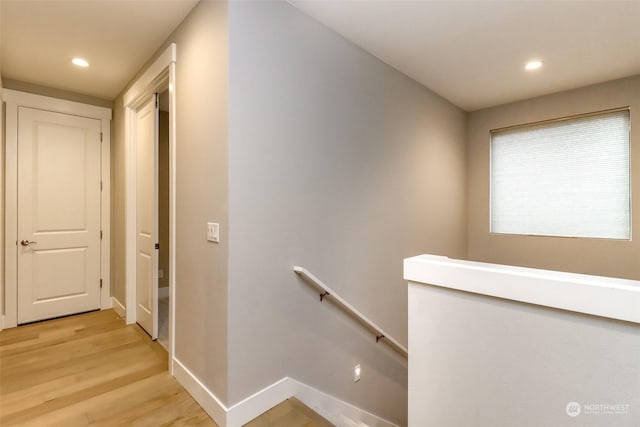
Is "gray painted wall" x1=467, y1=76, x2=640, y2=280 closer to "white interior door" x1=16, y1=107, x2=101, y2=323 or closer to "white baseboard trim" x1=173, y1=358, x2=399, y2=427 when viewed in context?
"white baseboard trim" x1=173, y1=358, x2=399, y2=427

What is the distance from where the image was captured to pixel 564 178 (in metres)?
3.54

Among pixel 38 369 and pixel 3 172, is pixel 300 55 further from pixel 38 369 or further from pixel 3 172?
pixel 3 172

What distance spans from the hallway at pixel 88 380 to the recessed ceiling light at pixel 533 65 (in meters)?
3.94

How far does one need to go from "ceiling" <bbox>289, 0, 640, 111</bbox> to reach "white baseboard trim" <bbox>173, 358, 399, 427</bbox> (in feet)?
8.37

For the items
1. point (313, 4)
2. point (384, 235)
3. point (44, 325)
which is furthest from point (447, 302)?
point (44, 325)

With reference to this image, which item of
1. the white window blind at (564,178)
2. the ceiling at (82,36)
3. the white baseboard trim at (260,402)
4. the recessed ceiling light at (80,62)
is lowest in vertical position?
the white baseboard trim at (260,402)

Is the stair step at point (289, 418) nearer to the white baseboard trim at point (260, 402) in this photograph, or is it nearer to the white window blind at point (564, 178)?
the white baseboard trim at point (260, 402)

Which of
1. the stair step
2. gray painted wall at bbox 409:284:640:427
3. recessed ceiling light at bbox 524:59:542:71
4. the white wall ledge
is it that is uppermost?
recessed ceiling light at bbox 524:59:542:71

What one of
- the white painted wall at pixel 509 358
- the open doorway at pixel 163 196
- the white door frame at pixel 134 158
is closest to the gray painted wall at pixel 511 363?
the white painted wall at pixel 509 358

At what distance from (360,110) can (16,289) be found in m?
3.94

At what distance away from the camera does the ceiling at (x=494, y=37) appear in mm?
2041

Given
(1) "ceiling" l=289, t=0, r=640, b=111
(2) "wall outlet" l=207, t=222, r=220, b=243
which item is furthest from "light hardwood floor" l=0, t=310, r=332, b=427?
(1) "ceiling" l=289, t=0, r=640, b=111

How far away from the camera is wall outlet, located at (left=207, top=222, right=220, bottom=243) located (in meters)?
1.76

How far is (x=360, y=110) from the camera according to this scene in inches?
99.7
